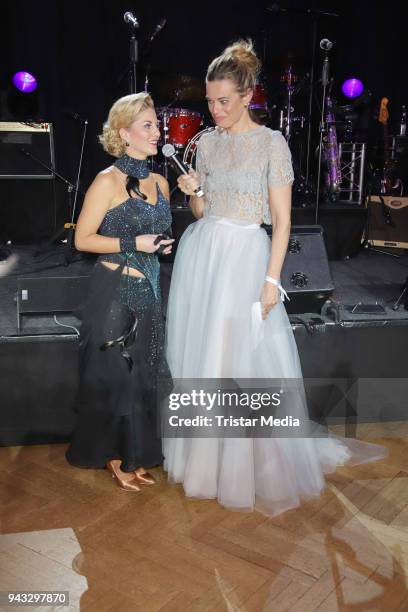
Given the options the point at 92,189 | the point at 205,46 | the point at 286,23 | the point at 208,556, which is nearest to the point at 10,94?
the point at 205,46

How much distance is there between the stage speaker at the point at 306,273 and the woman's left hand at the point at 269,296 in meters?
0.84

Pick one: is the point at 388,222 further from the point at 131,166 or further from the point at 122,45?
the point at 131,166

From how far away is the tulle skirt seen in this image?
2.58 meters

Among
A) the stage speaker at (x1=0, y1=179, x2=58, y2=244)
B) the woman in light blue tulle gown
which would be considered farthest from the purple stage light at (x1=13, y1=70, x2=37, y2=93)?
the woman in light blue tulle gown

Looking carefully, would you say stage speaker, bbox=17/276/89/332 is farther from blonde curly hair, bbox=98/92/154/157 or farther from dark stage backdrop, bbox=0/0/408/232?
dark stage backdrop, bbox=0/0/408/232

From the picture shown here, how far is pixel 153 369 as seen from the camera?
2.84m

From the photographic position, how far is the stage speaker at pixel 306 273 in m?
3.40

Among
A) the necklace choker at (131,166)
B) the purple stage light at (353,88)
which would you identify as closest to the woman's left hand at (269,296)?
the necklace choker at (131,166)

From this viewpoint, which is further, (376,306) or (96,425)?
(376,306)

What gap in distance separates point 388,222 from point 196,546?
157 inches

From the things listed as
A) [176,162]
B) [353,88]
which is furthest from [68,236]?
[353,88]

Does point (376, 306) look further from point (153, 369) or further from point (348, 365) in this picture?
point (153, 369)

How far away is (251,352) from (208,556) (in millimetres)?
818

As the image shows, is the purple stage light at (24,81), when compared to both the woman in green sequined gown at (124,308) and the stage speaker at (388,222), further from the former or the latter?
the woman in green sequined gown at (124,308)
